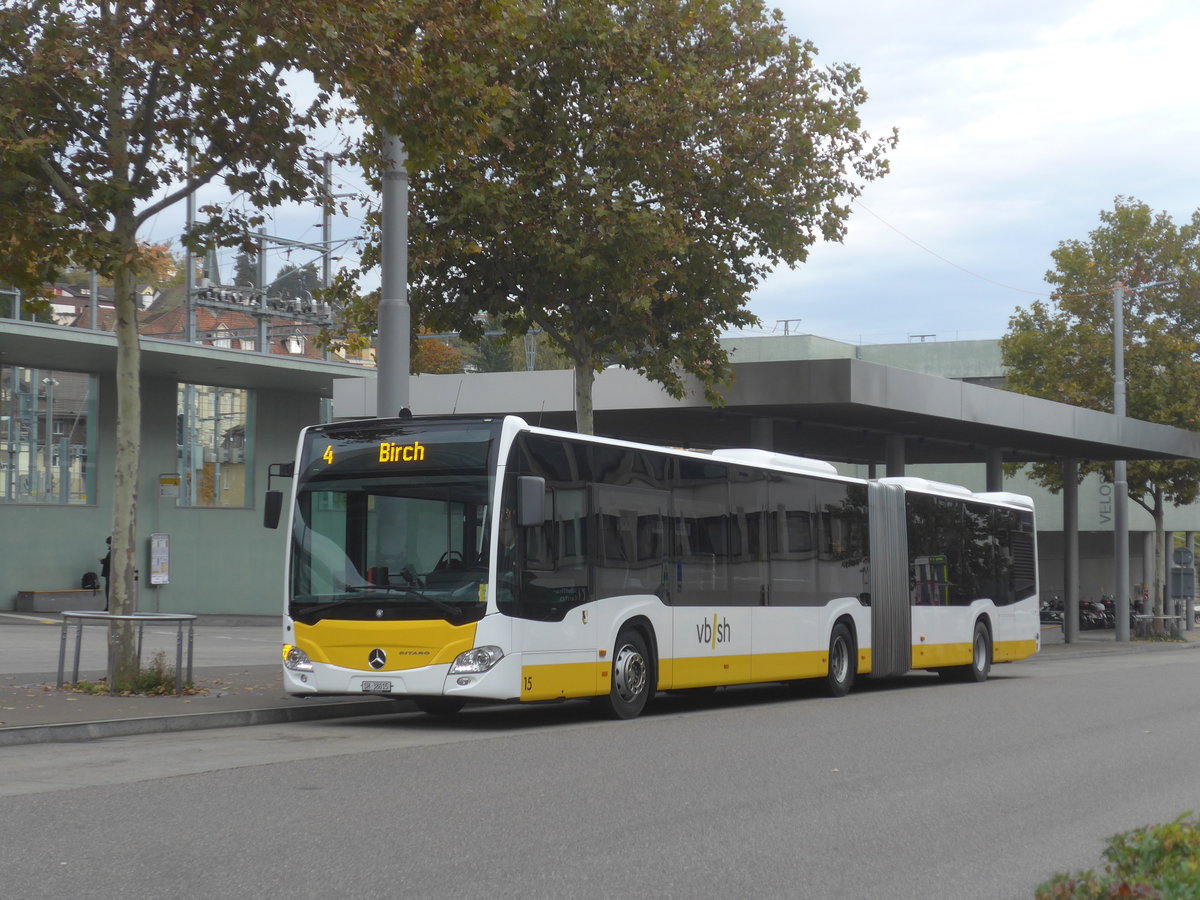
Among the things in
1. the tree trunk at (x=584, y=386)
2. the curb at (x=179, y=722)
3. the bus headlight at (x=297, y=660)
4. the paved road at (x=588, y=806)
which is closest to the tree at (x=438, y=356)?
the tree trunk at (x=584, y=386)

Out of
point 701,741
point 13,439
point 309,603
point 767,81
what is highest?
point 767,81

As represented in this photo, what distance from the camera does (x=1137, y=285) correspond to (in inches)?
1679

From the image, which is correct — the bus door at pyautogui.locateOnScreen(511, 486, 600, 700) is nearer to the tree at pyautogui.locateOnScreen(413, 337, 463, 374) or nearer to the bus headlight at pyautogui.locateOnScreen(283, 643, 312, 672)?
the bus headlight at pyautogui.locateOnScreen(283, 643, 312, 672)

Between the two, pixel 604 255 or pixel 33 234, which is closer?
pixel 33 234

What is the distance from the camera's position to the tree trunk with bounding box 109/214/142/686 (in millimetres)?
15258

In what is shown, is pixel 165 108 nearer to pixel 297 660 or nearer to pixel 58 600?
pixel 297 660

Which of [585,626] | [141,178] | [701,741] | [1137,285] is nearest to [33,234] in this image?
[141,178]

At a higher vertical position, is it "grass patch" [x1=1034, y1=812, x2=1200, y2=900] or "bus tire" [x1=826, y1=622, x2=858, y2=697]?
"grass patch" [x1=1034, y1=812, x2=1200, y2=900]

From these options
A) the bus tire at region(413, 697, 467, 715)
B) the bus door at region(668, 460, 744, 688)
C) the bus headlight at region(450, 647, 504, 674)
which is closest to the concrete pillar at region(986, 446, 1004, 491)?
the bus door at region(668, 460, 744, 688)

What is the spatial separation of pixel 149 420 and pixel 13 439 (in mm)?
A: 3249

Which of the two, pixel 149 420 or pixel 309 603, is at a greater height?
pixel 149 420

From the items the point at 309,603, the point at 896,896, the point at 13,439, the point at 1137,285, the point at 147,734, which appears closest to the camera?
the point at 896,896

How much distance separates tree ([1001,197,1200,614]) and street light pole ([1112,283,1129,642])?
629 millimetres

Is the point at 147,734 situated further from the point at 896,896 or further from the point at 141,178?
the point at 896,896
